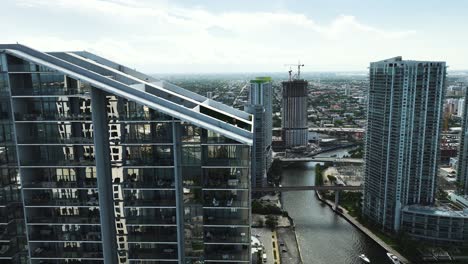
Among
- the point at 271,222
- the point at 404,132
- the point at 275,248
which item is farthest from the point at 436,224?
the point at 271,222

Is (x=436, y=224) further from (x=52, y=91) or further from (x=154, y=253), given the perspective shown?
(x=52, y=91)

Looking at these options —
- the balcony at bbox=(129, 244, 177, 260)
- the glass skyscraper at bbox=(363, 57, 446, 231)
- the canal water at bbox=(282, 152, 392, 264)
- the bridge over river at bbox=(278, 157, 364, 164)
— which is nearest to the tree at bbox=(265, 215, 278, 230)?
the canal water at bbox=(282, 152, 392, 264)

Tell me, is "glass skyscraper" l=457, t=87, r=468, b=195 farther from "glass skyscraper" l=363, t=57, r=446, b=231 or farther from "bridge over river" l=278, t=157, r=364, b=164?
"bridge over river" l=278, t=157, r=364, b=164

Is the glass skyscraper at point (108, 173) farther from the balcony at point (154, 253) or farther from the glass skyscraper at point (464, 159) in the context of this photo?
the glass skyscraper at point (464, 159)

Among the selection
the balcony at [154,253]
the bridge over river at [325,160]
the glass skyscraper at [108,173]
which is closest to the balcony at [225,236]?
the glass skyscraper at [108,173]

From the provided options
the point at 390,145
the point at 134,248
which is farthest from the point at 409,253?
the point at 134,248

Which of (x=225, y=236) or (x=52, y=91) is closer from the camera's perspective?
(x=52, y=91)
